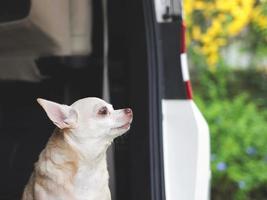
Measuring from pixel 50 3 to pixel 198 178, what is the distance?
84 centimetres

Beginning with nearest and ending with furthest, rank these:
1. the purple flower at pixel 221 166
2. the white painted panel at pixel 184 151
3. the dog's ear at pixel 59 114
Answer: the dog's ear at pixel 59 114
the white painted panel at pixel 184 151
the purple flower at pixel 221 166

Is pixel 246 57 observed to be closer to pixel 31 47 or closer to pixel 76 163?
pixel 31 47

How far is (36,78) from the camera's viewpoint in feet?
8.54

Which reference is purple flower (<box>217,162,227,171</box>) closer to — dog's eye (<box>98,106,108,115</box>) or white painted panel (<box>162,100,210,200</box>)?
white painted panel (<box>162,100,210,200</box>)

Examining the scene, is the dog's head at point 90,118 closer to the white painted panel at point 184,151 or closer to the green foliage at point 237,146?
the white painted panel at point 184,151

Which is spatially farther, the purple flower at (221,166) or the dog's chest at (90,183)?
the purple flower at (221,166)

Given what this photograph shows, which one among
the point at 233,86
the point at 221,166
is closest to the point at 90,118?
the point at 221,166

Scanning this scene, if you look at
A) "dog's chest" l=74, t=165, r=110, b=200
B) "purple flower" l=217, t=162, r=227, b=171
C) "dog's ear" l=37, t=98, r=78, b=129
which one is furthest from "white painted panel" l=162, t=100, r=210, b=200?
"purple flower" l=217, t=162, r=227, b=171

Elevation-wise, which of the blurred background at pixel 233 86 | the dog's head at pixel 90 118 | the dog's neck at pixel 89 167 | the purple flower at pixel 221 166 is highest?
the dog's head at pixel 90 118

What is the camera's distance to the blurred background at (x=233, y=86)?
4.28 meters

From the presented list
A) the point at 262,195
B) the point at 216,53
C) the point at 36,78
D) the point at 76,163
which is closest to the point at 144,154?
the point at 36,78

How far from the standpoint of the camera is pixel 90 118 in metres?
1.89

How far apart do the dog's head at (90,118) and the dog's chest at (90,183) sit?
11 cm

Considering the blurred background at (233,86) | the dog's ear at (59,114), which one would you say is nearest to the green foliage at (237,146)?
the blurred background at (233,86)
